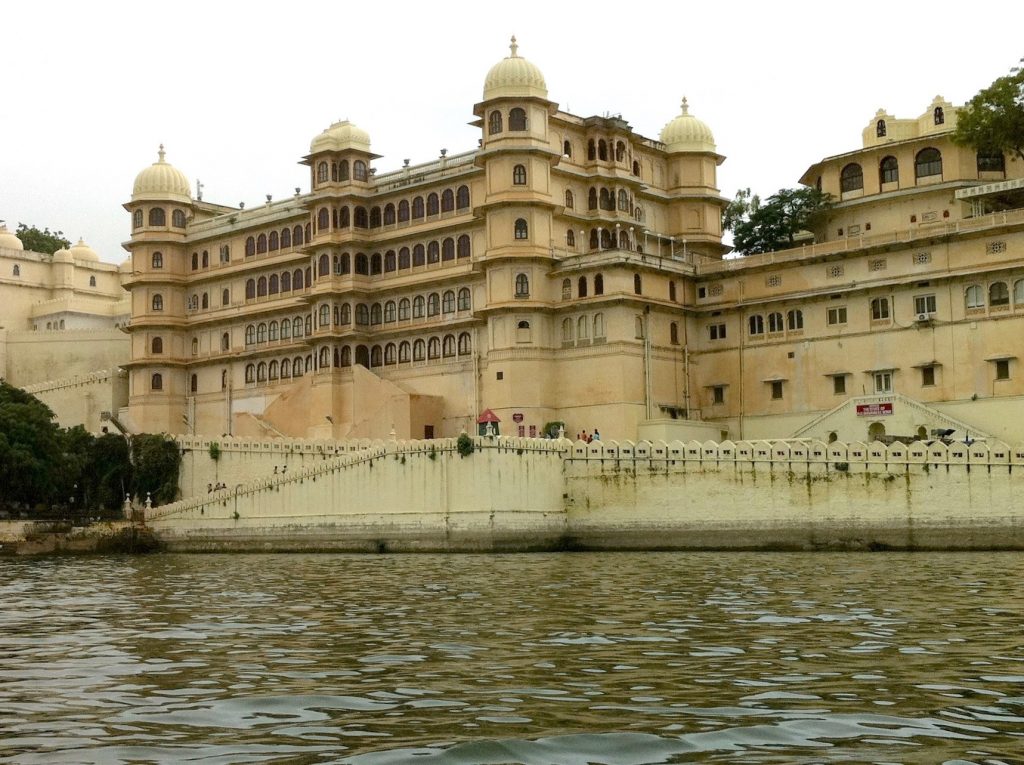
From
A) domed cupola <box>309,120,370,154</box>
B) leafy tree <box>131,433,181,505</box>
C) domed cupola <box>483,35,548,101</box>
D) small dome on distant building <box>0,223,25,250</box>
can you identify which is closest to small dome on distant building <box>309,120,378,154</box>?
domed cupola <box>309,120,370,154</box>

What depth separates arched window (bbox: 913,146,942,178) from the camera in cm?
6362

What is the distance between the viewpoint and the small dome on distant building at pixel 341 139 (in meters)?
65.8

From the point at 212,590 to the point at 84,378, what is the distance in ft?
164

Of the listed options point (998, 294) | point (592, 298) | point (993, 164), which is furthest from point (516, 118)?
point (993, 164)

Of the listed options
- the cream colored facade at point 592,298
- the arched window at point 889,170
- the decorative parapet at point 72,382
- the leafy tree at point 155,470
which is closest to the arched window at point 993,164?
the cream colored facade at point 592,298

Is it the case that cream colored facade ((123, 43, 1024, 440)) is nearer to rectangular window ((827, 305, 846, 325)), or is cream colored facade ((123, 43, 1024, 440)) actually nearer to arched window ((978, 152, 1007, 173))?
arched window ((978, 152, 1007, 173))

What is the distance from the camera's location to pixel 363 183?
66312mm

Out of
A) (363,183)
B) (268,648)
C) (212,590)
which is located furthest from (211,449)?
(268,648)

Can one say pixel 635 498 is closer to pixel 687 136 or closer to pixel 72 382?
pixel 687 136

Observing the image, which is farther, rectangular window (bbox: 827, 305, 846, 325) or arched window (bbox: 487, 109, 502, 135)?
arched window (bbox: 487, 109, 502, 135)

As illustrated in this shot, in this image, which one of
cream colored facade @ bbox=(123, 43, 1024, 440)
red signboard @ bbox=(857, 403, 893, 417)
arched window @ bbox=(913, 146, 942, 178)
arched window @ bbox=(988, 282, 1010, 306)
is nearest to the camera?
red signboard @ bbox=(857, 403, 893, 417)

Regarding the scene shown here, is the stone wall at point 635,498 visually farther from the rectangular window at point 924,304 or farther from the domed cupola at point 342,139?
the domed cupola at point 342,139

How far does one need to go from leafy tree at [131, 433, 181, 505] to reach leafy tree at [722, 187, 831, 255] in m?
30.0

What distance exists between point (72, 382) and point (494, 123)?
30901 millimetres
